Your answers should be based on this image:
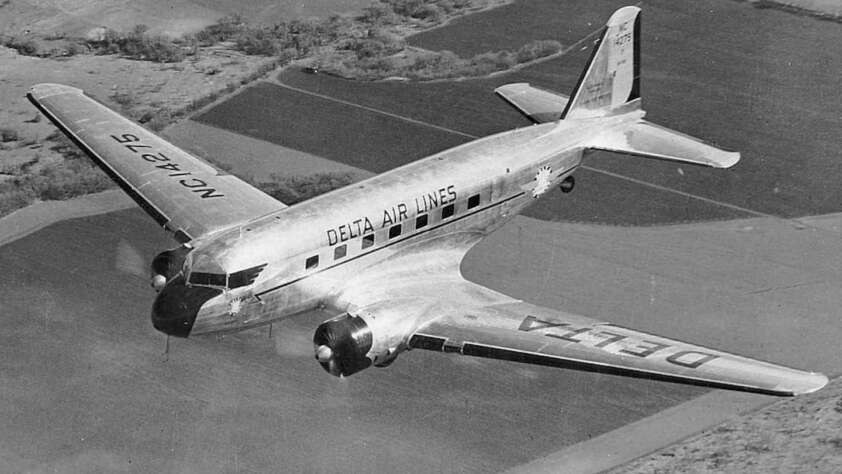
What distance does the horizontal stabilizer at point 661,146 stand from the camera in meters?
37.7

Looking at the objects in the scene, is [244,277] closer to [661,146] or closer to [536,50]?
[661,146]

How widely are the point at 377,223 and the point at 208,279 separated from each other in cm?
519

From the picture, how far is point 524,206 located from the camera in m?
37.7

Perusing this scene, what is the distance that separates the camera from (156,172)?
1446 inches

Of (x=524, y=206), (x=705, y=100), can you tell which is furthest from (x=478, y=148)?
(x=705, y=100)

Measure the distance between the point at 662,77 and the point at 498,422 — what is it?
26.2 m

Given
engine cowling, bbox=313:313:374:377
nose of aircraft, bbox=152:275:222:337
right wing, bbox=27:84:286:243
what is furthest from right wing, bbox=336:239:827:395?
right wing, bbox=27:84:286:243

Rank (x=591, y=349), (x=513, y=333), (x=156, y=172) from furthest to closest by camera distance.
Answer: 1. (x=156, y=172)
2. (x=513, y=333)
3. (x=591, y=349)

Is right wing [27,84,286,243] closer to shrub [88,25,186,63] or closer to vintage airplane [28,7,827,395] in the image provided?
vintage airplane [28,7,827,395]

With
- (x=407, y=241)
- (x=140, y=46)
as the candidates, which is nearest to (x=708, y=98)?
(x=407, y=241)

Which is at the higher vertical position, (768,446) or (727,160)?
(727,160)

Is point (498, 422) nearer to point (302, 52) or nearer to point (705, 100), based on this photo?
point (705, 100)

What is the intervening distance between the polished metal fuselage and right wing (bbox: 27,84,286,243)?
8.93ft

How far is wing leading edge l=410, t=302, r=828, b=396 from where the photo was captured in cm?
2648
